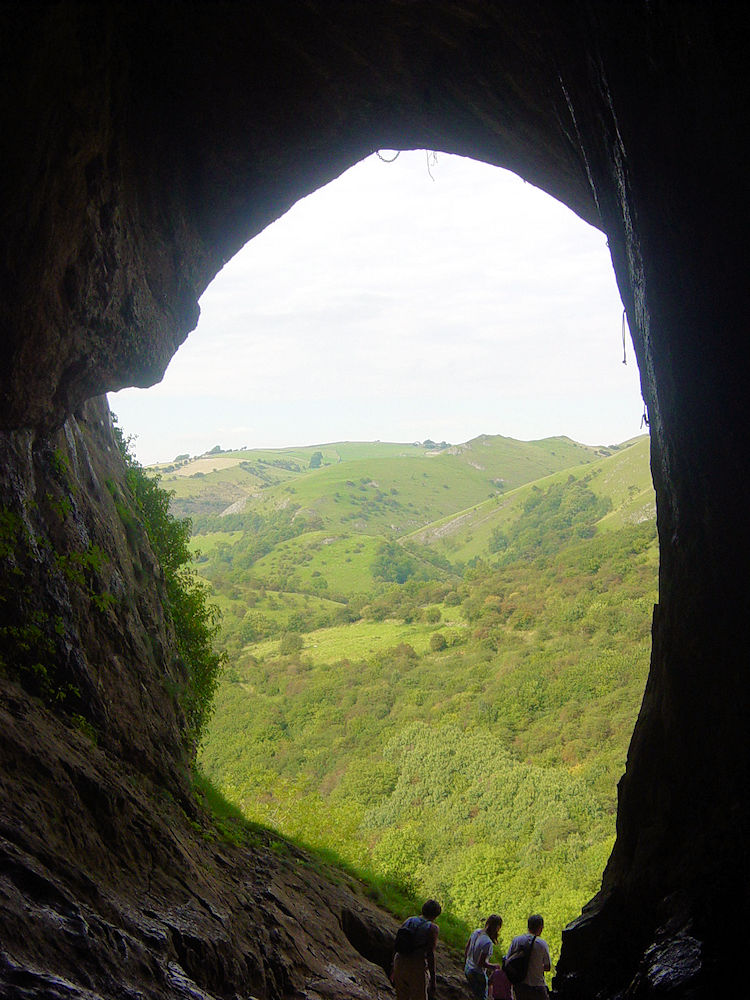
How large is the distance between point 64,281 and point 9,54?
2493 millimetres

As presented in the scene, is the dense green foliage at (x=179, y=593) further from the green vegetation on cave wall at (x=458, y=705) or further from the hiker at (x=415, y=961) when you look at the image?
the green vegetation on cave wall at (x=458, y=705)

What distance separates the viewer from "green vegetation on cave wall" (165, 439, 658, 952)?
70.6 metres

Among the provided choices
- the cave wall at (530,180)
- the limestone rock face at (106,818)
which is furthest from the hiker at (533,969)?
the limestone rock face at (106,818)

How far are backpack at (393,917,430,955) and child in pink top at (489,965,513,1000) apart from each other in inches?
40.8

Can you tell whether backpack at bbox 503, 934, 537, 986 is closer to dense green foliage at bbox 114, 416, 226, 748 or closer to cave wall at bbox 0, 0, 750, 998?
cave wall at bbox 0, 0, 750, 998

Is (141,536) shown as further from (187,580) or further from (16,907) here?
(16,907)

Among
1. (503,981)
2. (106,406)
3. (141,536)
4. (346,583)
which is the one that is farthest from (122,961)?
(346,583)

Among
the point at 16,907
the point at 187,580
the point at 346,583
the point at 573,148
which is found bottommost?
the point at 346,583

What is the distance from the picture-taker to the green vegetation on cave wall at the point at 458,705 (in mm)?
70625

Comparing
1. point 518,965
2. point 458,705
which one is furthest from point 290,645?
point 518,965

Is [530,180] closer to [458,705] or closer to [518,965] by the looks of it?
[518,965]

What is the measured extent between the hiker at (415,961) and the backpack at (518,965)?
0.81 meters

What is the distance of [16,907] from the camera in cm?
473

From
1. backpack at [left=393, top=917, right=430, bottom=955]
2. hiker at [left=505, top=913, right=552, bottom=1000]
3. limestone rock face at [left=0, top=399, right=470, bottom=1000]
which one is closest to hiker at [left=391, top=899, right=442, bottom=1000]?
backpack at [left=393, top=917, right=430, bottom=955]
